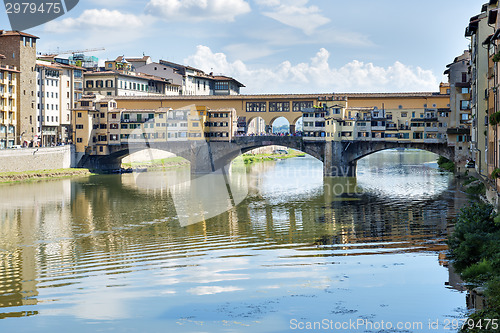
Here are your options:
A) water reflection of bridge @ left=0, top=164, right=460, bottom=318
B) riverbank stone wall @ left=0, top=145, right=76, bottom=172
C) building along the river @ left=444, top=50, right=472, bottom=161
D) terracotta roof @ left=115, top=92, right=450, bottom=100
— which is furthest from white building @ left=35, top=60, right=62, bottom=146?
building along the river @ left=444, top=50, right=472, bottom=161

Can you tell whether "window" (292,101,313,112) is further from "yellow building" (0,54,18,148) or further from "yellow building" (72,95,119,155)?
"yellow building" (0,54,18,148)

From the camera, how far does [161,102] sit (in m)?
75.9

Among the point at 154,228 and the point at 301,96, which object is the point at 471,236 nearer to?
the point at 154,228

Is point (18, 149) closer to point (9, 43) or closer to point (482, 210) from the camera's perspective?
point (9, 43)

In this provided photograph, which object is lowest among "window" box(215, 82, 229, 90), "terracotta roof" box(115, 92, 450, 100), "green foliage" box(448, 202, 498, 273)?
"green foliage" box(448, 202, 498, 273)

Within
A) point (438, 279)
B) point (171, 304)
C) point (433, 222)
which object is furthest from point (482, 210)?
point (171, 304)

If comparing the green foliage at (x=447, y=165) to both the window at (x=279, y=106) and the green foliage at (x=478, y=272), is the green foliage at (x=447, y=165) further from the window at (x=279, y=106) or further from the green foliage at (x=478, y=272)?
the green foliage at (x=478, y=272)

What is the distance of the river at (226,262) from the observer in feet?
60.5

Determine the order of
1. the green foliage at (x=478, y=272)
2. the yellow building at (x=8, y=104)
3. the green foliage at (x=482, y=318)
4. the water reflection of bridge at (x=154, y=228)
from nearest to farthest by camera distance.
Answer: the green foliage at (x=482, y=318) → the green foliage at (x=478, y=272) → the water reflection of bridge at (x=154, y=228) → the yellow building at (x=8, y=104)

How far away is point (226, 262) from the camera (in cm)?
2550

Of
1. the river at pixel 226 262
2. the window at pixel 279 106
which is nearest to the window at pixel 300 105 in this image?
the window at pixel 279 106

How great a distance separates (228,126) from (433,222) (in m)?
39.2

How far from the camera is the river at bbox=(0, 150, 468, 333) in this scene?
1844 centimetres

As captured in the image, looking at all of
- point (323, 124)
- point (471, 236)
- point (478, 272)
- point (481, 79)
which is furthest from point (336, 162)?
point (478, 272)
